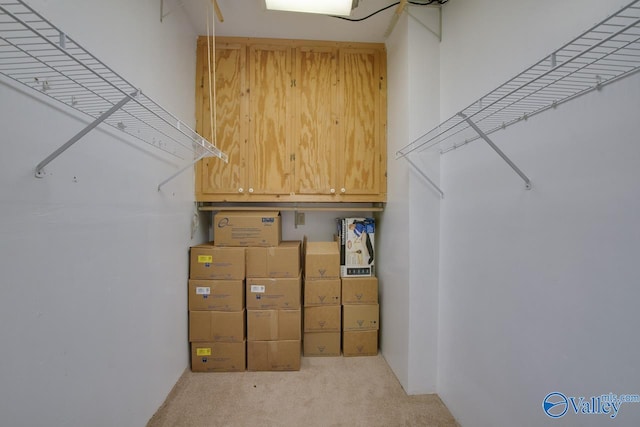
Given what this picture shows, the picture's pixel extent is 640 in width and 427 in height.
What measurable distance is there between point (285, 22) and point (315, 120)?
75 cm

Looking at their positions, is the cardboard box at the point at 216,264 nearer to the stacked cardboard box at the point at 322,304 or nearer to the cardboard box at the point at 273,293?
the cardboard box at the point at 273,293

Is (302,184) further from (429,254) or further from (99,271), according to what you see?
(99,271)

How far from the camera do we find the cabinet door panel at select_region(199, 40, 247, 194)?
2117mm

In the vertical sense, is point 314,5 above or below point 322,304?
above

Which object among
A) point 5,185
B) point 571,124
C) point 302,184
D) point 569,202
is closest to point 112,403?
point 5,185

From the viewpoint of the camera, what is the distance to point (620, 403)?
0.75m

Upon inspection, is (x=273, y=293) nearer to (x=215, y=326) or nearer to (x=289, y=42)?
(x=215, y=326)

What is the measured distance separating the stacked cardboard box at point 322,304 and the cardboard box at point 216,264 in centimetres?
56

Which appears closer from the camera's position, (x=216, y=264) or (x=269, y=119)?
(x=216, y=264)

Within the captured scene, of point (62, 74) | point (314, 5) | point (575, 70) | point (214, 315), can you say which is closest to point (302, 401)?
point (214, 315)

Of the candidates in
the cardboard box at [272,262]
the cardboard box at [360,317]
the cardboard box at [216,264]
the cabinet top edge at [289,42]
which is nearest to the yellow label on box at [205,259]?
the cardboard box at [216,264]

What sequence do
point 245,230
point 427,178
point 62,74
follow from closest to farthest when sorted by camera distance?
point 62,74
point 427,178
point 245,230

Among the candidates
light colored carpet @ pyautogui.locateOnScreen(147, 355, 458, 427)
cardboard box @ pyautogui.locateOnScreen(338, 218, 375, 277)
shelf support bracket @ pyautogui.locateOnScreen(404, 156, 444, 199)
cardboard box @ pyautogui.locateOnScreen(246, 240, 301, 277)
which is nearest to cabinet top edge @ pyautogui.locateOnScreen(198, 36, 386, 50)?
shelf support bracket @ pyautogui.locateOnScreen(404, 156, 444, 199)

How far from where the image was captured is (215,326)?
1.95 m
